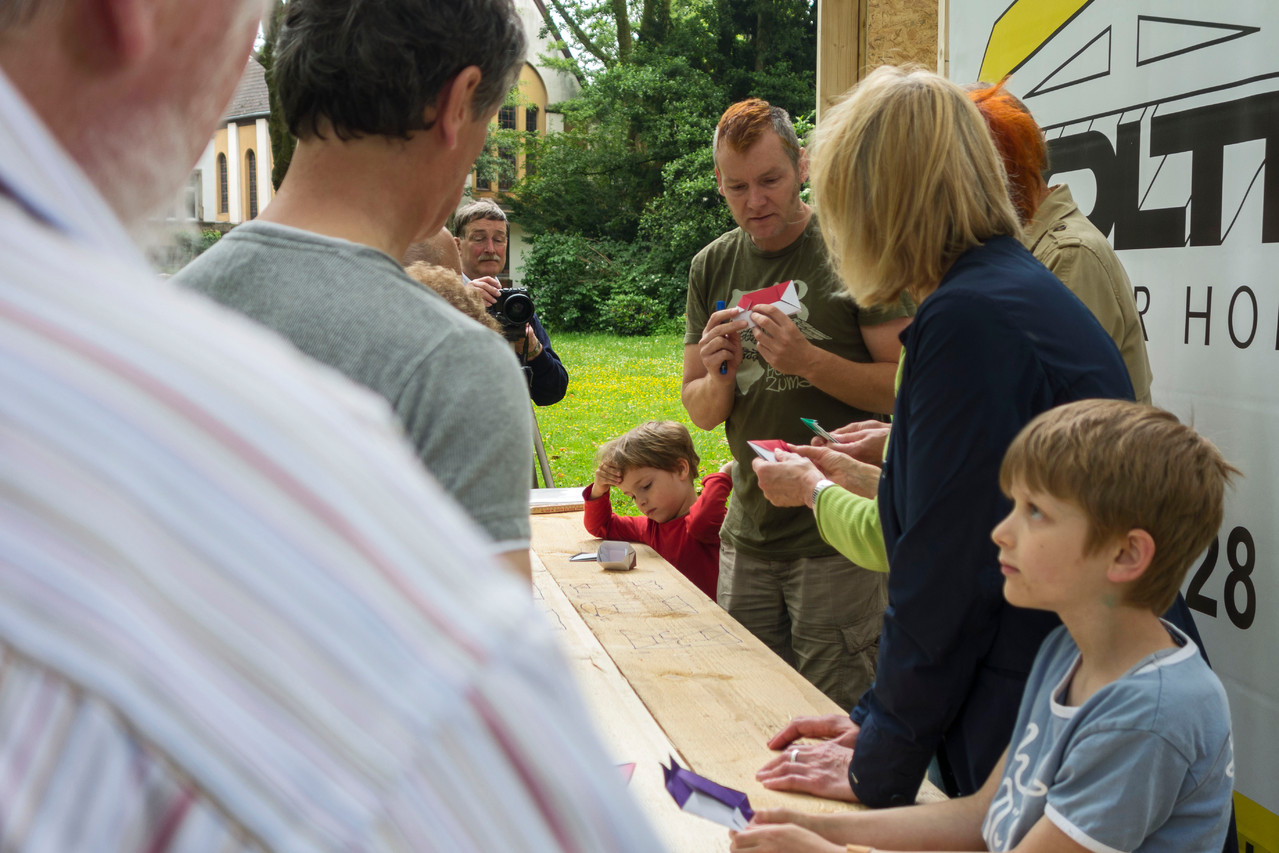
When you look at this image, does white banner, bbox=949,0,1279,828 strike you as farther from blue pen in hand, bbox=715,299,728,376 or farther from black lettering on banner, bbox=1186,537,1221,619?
blue pen in hand, bbox=715,299,728,376

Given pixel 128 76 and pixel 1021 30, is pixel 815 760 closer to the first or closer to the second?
pixel 128 76

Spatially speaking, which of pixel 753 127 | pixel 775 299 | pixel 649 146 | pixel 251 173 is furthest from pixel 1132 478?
pixel 251 173

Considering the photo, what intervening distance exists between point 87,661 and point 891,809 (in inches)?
60.3

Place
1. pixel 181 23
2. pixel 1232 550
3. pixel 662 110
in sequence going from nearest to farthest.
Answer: pixel 181 23 → pixel 1232 550 → pixel 662 110

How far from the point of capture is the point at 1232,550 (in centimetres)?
197

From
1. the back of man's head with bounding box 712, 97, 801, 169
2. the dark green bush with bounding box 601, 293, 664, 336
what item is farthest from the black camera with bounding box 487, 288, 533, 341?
the dark green bush with bounding box 601, 293, 664, 336

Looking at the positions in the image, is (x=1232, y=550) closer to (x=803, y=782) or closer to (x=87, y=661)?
(x=803, y=782)

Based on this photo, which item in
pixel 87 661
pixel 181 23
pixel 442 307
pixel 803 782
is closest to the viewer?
pixel 87 661

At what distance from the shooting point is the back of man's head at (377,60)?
0.97 meters


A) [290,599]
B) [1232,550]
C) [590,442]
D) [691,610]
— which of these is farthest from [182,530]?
[590,442]

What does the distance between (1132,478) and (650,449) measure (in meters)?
2.30

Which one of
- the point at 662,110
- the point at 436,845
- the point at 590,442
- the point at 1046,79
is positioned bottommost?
the point at 590,442

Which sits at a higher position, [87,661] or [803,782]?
[87,661]

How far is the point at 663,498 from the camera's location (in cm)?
364
